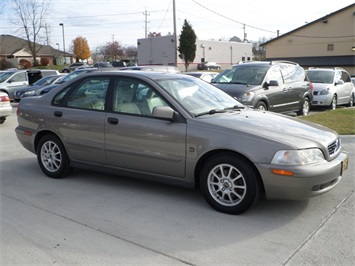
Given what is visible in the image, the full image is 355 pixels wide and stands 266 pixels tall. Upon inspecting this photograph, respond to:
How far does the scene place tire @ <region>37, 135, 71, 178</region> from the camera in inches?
220

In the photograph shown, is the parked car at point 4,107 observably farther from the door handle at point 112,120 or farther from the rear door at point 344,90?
the rear door at point 344,90

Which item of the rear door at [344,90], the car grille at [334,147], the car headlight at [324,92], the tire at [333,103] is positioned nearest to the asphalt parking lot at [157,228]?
the car grille at [334,147]

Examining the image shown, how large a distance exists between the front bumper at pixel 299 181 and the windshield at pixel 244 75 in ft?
20.3

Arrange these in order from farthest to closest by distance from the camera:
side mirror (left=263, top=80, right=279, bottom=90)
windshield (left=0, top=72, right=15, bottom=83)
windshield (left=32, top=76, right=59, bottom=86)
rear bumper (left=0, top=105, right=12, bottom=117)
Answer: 1. windshield (left=0, top=72, right=15, bottom=83)
2. windshield (left=32, top=76, right=59, bottom=86)
3. rear bumper (left=0, top=105, right=12, bottom=117)
4. side mirror (left=263, top=80, right=279, bottom=90)

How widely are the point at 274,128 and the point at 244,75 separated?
6.28m

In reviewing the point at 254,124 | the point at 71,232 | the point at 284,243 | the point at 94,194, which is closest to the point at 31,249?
the point at 71,232

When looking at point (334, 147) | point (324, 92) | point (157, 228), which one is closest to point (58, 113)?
point (157, 228)

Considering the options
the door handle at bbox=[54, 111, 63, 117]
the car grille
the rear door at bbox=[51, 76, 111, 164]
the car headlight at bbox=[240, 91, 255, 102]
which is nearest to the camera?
the car grille

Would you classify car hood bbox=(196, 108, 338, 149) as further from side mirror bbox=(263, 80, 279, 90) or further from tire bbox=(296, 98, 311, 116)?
tire bbox=(296, 98, 311, 116)

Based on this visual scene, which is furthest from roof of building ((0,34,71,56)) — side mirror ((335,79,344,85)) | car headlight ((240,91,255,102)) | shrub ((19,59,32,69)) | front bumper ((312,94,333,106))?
car headlight ((240,91,255,102))

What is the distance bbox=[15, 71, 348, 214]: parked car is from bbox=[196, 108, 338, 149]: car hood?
1cm

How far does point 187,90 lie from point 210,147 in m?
1.12

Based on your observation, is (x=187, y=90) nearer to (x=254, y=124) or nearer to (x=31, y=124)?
(x=254, y=124)

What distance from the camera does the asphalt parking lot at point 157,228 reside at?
3348mm
